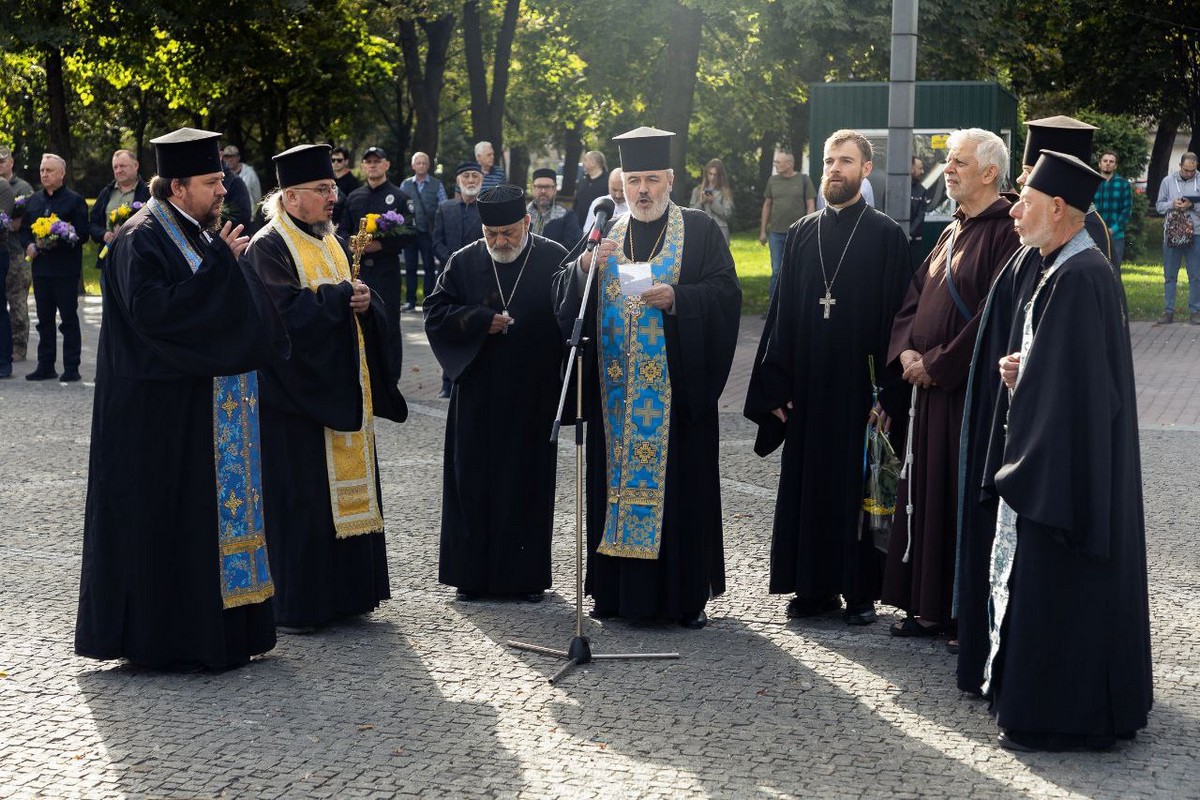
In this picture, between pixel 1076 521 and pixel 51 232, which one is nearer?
pixel 1076 521

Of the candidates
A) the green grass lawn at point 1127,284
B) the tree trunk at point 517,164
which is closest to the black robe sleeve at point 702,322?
the green grass lawn at point 1127,284

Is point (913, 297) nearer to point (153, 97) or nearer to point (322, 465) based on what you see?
point (322, 465)

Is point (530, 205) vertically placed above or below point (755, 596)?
above

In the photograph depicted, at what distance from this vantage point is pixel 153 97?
132 feet

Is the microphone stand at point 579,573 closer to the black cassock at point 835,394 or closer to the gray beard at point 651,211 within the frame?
the gray beard at point 651,211

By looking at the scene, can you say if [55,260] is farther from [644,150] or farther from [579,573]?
[579,573]

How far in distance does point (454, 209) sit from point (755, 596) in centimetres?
982

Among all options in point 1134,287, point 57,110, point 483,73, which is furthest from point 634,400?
point 483,73

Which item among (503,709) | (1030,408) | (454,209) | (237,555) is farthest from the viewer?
(454,209)

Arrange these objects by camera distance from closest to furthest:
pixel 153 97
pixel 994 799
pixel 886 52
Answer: pixel 994 799, pixel 886 52, pixel 153 97

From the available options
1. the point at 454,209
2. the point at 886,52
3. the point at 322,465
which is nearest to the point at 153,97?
the point at 886,52

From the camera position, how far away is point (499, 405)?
761cm

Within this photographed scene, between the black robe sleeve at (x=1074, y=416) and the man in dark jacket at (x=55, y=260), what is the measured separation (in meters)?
11.2

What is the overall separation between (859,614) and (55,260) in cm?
996
